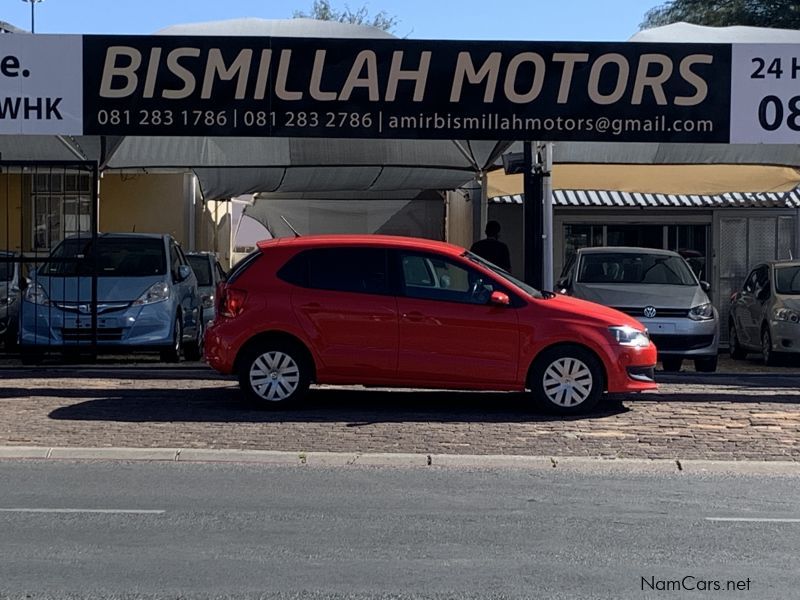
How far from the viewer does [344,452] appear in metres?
10.3

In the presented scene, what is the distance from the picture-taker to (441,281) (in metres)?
11.9

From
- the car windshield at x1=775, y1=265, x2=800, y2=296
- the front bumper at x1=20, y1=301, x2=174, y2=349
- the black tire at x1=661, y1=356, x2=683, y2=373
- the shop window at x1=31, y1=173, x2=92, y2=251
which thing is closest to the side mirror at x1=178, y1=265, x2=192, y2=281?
the front bumper at x1=20, y1=301, x2=174, y2=349

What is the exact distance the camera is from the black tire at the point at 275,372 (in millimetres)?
11938

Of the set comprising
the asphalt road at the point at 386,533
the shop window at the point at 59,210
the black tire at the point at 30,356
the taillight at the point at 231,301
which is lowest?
the asphalt road at the point at 386,533

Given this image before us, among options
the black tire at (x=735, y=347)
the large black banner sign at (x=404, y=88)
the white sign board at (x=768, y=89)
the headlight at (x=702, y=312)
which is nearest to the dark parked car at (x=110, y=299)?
the large black banner sign at (x=404, y=88)

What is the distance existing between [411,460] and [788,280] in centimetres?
1068

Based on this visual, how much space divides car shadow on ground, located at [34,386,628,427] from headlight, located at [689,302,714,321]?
3605 millimetres

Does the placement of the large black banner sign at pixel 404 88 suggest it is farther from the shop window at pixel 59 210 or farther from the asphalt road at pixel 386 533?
the shop window at pixel 59 210

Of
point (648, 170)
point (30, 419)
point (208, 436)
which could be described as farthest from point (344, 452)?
point (648, 170)

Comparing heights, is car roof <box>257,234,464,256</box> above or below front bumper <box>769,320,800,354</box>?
above

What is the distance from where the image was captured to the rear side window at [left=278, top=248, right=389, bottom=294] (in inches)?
472

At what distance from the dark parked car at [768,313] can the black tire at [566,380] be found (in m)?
6.92

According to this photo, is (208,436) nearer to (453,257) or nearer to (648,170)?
(453,257)

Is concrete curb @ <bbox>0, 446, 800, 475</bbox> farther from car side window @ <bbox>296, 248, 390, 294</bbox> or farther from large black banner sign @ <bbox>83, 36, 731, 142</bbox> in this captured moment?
large black banner sign @ <bbox>83, 36, 731, 142</bbox>
